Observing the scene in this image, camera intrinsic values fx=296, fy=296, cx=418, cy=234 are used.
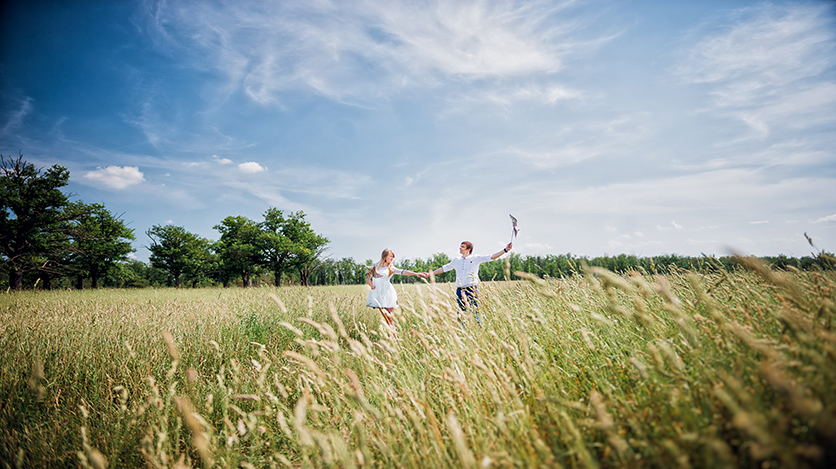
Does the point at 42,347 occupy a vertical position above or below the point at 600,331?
below

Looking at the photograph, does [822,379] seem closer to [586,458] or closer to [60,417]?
[586,458]

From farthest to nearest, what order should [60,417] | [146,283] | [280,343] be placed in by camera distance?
1. [146,283]
2. [280,343]
3. [60,417]

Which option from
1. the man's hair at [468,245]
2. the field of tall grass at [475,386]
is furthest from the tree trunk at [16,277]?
the man's hair at [468,245]

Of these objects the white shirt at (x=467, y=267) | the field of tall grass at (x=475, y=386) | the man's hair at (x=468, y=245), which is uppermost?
the man's hair at (x=468, y=245)

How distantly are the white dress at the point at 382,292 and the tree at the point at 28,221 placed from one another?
87.8ft

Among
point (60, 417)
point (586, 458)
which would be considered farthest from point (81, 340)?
point (586, 458)

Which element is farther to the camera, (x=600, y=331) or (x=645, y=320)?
(x=600, y=331)

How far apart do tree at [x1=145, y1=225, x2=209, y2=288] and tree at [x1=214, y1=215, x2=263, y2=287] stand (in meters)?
6.67

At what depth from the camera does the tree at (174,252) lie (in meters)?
39.5

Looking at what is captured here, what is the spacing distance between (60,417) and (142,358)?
1.34 m

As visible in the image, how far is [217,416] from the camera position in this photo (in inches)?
137

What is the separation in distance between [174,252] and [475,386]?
49826 millimetres

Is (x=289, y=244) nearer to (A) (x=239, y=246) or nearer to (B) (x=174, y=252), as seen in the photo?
(A) (x=239, y=246)

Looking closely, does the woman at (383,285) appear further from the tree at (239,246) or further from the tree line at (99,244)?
the tree at (239,246)
